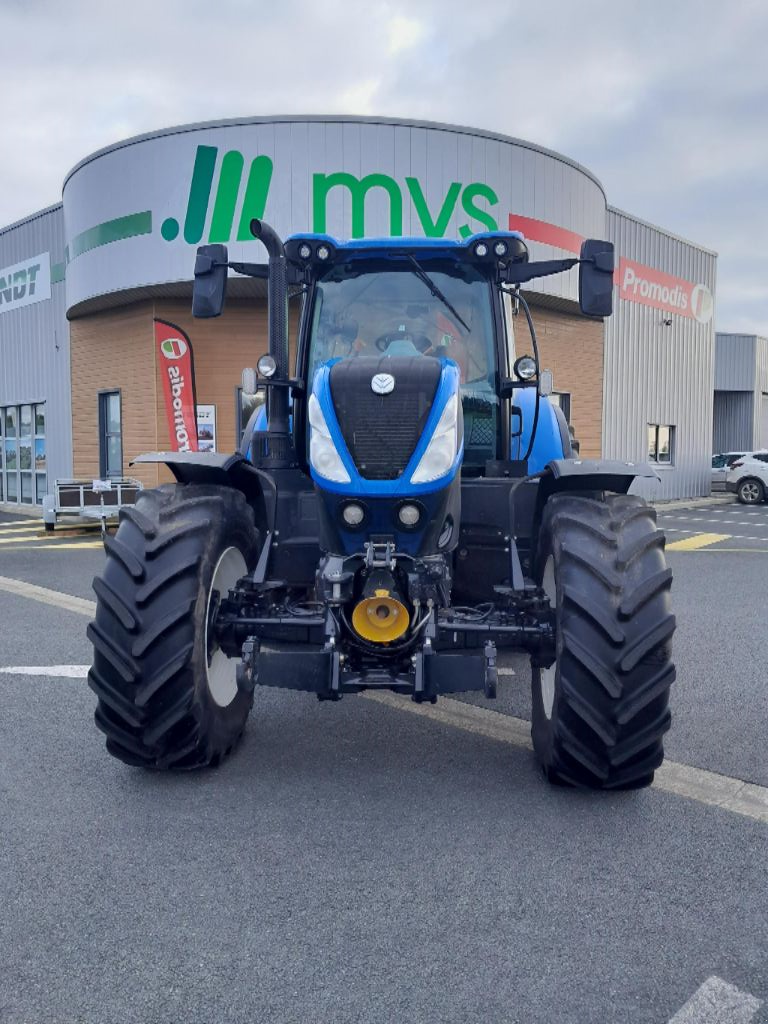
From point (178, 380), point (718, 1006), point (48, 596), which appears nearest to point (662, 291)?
point (178, 380)

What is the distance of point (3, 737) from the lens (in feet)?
14.6

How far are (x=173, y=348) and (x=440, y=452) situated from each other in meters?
12.9

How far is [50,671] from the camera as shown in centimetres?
578

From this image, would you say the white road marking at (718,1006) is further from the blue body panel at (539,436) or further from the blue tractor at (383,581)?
the blue body panel at (539,436)

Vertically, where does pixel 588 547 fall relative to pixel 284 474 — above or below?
below

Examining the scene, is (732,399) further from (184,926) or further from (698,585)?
(184,926)

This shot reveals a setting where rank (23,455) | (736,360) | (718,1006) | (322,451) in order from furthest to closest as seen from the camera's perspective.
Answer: (736,360)
(23,455)
(322,451)
(718,1006)

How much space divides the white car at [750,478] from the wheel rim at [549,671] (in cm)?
2224

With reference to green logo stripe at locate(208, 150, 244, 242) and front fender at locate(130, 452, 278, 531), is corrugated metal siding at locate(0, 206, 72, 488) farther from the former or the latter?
front fender at locate(130, 452, 278, 531)

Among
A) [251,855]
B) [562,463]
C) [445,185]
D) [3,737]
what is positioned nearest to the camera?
[251,855]

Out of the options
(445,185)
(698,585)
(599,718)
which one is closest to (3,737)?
(599,718)

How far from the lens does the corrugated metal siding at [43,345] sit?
18781 mm

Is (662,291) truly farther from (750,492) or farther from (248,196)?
(248,196)

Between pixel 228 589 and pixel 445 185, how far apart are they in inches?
470
